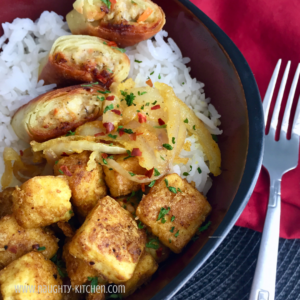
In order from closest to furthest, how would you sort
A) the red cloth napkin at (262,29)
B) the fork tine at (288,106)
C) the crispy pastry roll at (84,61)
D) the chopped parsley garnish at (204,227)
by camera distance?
the chopped parsley garnish at (204,227), the crispy pastry roll at (84,61), the fork tine at (288,106), the red cloth napkin at (262,29)

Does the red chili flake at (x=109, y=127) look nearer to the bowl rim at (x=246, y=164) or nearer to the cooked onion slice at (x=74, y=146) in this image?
the cooked onion slice at (x=74, y=146)

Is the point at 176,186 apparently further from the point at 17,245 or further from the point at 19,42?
the point at 19,42

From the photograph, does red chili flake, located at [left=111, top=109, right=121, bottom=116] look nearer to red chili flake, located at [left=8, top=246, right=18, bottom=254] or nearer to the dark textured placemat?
red chili flake, located at [left=8, top=246, right=18, bottom=254]

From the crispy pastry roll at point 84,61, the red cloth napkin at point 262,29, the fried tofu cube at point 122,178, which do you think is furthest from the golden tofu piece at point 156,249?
the red cloth napkin at point 262,29

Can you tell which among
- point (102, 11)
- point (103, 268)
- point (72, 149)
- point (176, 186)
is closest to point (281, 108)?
point (176, 186)

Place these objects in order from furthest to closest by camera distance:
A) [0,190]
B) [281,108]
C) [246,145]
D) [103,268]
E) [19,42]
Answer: [281,108] < [19,42] < [0,190] < [246,145] < [103,268]

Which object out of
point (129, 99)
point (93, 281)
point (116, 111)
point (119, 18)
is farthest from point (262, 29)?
point (93, 281)
